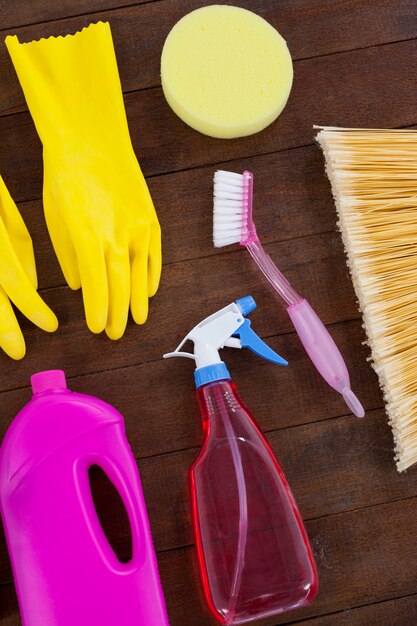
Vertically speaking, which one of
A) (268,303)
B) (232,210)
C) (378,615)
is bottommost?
(378,615)

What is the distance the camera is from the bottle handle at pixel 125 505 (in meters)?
0.82

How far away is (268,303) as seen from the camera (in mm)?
949

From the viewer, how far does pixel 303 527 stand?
88 cm

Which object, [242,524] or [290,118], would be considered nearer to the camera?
[242,524]

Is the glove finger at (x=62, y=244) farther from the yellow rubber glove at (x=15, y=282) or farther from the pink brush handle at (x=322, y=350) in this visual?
the pink brush handle at (x=322, y=350)

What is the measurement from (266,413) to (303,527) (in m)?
0.15

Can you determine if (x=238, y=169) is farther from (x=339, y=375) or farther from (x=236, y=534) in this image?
(x=236, y=534)

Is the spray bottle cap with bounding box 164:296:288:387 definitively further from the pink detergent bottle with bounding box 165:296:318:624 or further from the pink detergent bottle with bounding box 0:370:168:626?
the pink detergent bottle with bounding box 0:370:168:626

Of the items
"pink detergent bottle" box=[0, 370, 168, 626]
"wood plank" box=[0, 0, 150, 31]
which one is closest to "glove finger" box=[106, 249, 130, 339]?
"pink detergent bottle" box=[0, 370, 168, 626]

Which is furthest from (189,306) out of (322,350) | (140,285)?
(322,350)

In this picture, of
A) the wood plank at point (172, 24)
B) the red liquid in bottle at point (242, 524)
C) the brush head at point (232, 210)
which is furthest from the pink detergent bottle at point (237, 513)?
the wood plank at point (172, 24)

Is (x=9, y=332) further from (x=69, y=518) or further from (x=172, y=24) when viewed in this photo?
(x=172, y=24)

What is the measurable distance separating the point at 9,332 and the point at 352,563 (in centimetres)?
53

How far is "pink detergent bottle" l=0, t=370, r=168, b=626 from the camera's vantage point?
2.61 feet
